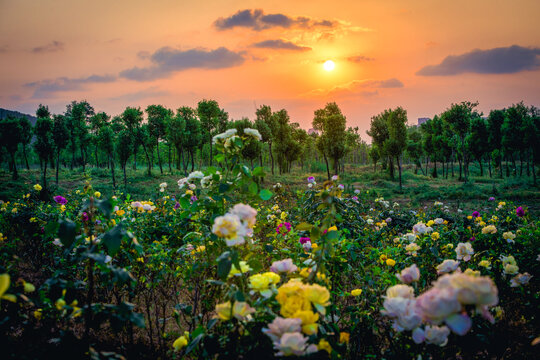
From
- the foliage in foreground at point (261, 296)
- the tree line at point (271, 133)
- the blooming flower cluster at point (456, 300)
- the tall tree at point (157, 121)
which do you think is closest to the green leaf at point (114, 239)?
the foliage in foreground at point (261, 296)

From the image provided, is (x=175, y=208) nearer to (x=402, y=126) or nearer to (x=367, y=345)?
(x=367, y=345)

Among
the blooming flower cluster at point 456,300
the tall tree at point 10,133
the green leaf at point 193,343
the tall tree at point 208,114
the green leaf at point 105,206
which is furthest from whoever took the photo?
the tall tree at point 208,114

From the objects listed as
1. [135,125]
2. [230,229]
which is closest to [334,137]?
[135,125]

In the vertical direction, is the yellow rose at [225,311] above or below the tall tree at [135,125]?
below

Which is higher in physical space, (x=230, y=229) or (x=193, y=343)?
(x=230, y=229)

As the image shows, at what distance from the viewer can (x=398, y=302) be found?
946 mm

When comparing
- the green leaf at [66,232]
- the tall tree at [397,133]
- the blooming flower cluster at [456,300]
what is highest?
the tall tree at [397,133]

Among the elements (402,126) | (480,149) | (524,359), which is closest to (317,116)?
(402,126)

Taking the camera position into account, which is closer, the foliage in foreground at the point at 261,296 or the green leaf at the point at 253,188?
the foliage in foreground at the point at 261,296

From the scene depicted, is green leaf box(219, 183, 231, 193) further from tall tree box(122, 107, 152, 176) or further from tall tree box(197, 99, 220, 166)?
tall tree box(197, 99, 220, 166)

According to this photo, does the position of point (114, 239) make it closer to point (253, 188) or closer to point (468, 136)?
point (253, 188)

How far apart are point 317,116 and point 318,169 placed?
1264 cm

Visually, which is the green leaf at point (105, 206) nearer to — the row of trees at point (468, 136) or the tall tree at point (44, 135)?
the row of trees at point (468, 136)

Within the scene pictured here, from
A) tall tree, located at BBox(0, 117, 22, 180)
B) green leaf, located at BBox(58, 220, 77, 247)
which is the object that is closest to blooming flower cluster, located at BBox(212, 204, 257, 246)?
green leaf, located at BBox(58, 220, 77, 247)
